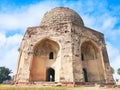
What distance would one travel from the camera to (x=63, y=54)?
1319 cm

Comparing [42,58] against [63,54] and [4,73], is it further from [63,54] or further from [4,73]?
[4,73]

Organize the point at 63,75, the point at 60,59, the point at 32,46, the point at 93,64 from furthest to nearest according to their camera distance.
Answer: the point at 93,64 < the point at 32,46 < the point at 60,59 < the point at 63,75

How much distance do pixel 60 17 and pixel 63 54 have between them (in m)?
5.37

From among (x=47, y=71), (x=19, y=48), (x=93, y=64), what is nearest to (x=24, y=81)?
(x=47, y=71)

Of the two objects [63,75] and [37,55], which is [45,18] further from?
[63,75]

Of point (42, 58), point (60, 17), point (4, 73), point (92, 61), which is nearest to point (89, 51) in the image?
point (92, 61)

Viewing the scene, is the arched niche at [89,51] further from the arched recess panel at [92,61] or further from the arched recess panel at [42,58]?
the arched recess panel at [42,58]

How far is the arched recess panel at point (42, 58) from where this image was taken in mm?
14039

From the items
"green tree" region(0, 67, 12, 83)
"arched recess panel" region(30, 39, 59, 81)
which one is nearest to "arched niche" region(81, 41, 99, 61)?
"arched recess panel" region(30, 39, 59, 81)

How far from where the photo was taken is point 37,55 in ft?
48.8

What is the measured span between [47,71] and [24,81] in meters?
2.58

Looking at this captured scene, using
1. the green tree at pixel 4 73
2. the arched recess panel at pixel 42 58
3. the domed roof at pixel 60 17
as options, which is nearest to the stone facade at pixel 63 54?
the arched recess panel at pixel 42 58

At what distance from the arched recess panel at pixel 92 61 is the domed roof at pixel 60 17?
3.18 meters

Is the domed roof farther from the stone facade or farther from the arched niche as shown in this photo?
the arched niche
